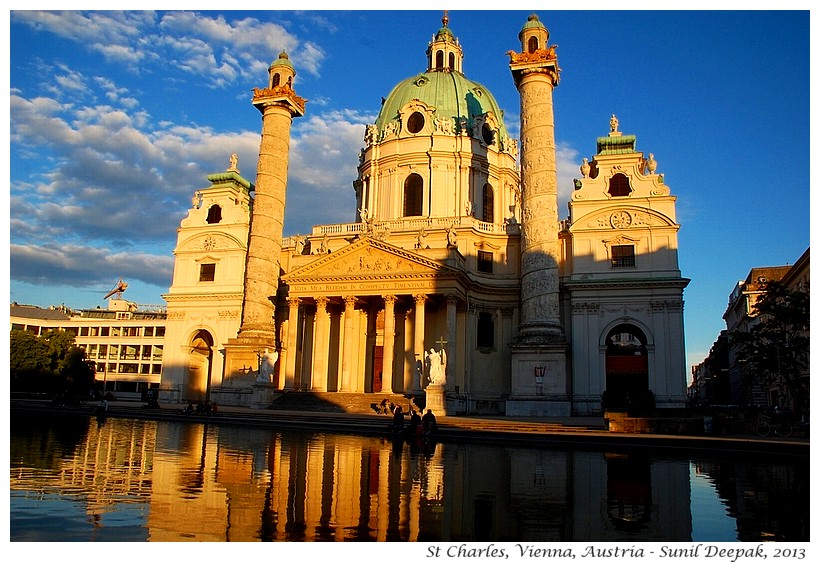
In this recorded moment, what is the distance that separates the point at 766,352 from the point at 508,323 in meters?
18.9

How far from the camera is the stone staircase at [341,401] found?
129 ft

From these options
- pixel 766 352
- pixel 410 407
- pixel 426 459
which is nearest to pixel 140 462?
pixel 426 459

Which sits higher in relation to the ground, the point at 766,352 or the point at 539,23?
the point at 539,23

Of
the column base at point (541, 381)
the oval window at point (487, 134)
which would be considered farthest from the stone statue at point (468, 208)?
the column base at point (541, 381)

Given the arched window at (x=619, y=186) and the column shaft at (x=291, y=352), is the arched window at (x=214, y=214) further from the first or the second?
the arched window at (x=619, y=186)

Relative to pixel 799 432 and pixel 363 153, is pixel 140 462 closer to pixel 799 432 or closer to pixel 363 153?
pixel 799 432

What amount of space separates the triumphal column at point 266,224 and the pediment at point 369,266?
7.04 feet

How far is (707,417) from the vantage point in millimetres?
23922

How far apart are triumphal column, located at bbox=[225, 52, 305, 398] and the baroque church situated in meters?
0.11

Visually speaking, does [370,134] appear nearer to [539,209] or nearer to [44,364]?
[539,209]

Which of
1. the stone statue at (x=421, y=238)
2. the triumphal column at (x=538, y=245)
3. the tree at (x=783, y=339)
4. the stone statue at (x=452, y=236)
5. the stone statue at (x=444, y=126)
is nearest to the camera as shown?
the tree at (x=783, y=339)

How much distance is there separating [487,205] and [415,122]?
962cm

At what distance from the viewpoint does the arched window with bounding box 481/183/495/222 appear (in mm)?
55281

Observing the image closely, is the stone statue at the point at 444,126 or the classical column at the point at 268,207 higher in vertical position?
the stone statue at the point at 444,126
